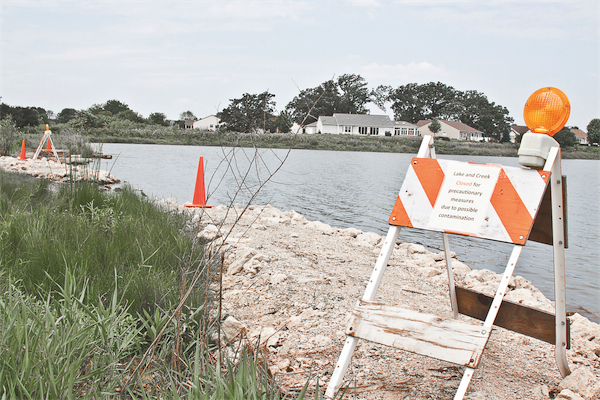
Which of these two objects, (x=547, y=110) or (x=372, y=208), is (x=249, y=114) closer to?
(x=547, y=110)

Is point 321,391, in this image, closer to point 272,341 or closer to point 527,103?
point 272,341

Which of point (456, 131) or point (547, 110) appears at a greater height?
point (456, 131)

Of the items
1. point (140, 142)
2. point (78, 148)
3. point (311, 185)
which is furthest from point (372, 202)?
point (140, 142)

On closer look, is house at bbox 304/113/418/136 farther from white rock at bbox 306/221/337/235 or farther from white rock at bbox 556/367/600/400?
white rock at bbox 556/367/600/400

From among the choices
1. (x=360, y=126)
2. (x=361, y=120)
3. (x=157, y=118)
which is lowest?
(x=157, y=118)

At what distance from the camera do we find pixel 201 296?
10.2 ft

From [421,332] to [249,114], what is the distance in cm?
218

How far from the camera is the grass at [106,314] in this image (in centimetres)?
174

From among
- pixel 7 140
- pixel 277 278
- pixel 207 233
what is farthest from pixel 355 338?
pixel 7 140

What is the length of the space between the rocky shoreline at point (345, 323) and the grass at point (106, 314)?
0.86 ft

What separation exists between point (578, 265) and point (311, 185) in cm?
1021

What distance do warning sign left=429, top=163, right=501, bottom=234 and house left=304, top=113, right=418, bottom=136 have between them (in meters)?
73.3

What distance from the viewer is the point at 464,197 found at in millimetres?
2240

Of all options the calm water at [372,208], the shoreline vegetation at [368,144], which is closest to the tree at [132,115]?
the shoreline vegetation at [368,144]
